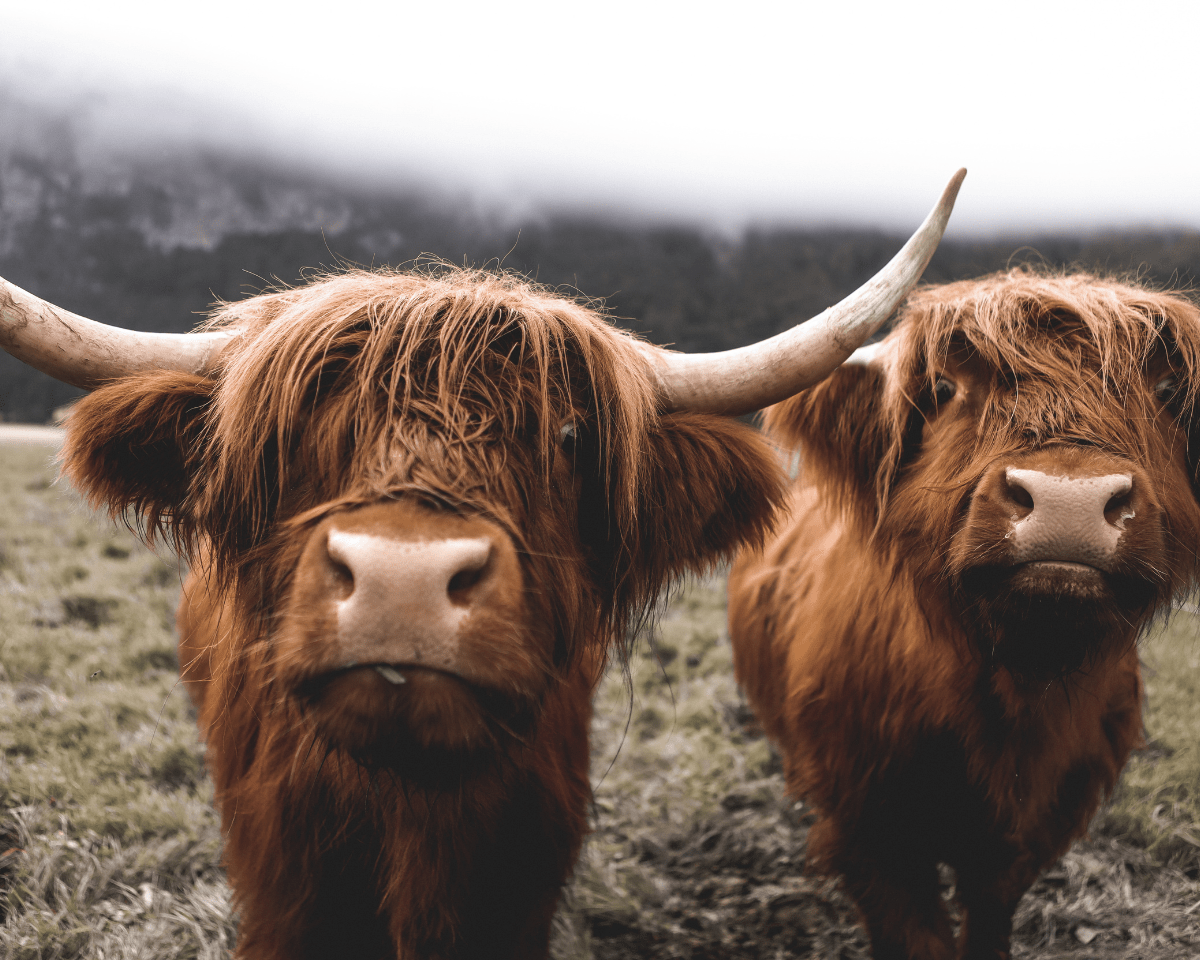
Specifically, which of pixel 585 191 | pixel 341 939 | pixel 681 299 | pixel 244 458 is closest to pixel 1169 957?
pixel 341 939

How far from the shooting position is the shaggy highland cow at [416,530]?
3.51ft

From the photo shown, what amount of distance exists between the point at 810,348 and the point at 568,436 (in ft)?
1.84

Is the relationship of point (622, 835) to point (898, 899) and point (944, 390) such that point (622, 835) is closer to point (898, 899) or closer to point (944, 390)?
point (898, 899)

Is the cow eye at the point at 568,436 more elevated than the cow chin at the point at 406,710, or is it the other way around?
the cow eye at the point at 568,436

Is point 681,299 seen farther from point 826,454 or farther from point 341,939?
point 341,939

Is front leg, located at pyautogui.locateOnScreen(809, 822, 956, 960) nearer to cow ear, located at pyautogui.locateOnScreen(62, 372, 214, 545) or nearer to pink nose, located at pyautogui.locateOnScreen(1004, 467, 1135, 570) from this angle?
pink nose, located at pyautogui.locateOnScreen(1004, 467, 1135, 570)

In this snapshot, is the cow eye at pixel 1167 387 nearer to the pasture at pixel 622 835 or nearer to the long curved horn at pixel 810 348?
the long curved horn at pixel 810 348

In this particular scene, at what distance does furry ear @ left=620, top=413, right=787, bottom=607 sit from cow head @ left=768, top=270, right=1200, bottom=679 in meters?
0.43

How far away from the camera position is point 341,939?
5.51 ft

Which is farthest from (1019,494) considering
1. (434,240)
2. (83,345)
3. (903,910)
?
(434,240)

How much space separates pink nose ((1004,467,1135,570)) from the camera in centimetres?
141

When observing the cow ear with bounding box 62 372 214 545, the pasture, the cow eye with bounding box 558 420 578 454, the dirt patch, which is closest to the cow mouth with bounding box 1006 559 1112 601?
the pasture

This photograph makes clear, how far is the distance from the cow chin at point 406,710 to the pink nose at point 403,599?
0.05 meters

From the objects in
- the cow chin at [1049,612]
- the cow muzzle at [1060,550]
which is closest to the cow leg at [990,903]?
the cow chin at [1049,612]
